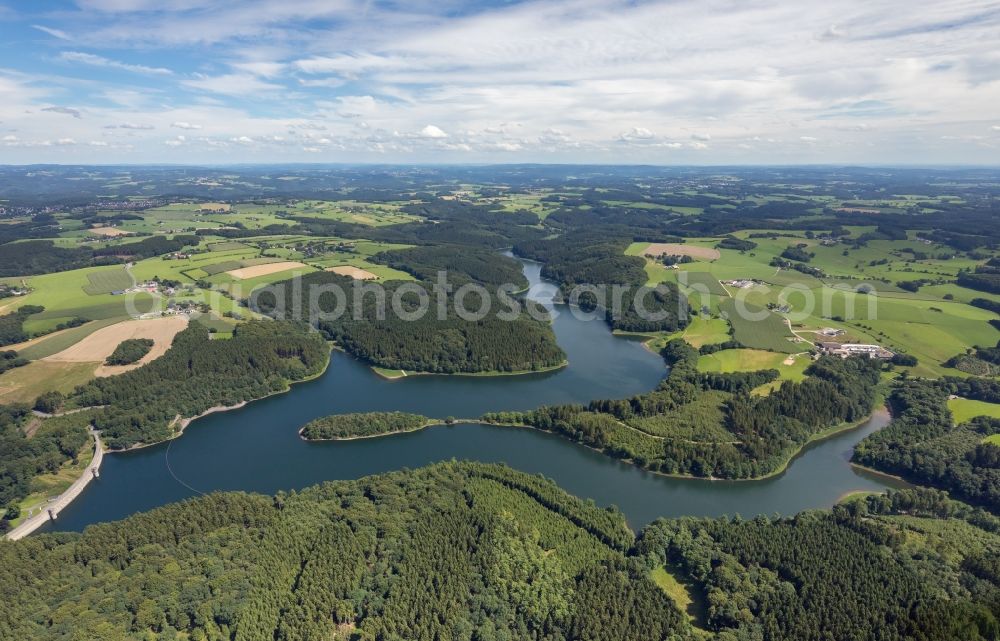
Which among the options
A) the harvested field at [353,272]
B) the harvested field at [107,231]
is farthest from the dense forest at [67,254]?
the harvested field at [353,272]

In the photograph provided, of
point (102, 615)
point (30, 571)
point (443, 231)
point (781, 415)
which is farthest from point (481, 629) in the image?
point (443, 231)

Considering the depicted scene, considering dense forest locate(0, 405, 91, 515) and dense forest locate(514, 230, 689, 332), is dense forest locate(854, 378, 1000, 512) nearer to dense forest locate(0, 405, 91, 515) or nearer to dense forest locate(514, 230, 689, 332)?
dense forest locate(514, 230, 689, 332)

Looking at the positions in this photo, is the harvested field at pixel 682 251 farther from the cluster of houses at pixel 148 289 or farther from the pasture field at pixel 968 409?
the cluster of houses at pixel 148 289

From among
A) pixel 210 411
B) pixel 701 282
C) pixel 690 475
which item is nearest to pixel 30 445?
pixel 210 411

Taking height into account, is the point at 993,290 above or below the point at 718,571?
above

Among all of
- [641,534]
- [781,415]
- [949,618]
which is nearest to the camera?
[949,618]

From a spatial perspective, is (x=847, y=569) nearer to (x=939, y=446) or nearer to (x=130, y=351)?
(x=939, y=446)

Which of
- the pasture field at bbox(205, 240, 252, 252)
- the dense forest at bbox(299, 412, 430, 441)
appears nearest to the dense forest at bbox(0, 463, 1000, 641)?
the dense forest at bbox(299, 412, 430, 441)

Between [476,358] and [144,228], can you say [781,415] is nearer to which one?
[476,358]
